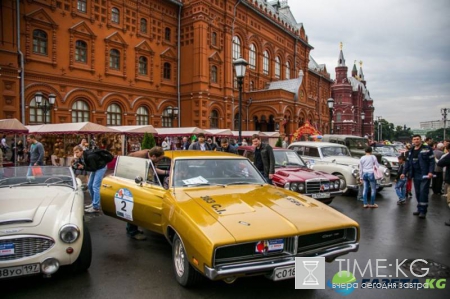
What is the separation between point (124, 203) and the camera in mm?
5312

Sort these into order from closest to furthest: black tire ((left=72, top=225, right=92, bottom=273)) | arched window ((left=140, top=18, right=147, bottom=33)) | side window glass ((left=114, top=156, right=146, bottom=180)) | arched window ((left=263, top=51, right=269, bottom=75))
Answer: black tire ((left=72, top=225, right=92, bottom=273)) → side window glass ((left=114, top=156, right=146, bottom=180)) → arched window ((left=140, top=18, right=147, bottom=33)) → arched window ((left=263, top=51, right=269, bottom=75))

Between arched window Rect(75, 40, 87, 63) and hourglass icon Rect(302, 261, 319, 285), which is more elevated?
arched window Rect(75, 40, 87, 63)

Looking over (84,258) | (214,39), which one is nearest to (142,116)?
(214,39)

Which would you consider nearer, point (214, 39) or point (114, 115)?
point (114, 115)

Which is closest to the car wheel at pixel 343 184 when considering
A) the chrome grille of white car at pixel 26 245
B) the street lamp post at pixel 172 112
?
the chrome grille of white car at pixel 26 245

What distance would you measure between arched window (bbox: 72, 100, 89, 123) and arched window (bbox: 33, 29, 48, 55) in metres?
3.60

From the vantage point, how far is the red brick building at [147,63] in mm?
18281

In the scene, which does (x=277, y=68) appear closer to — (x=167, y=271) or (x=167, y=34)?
(x=167, y=34)

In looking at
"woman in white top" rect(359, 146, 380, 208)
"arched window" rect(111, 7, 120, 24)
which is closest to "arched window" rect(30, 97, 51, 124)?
"arched window" rect(111, 7, 120, 24)

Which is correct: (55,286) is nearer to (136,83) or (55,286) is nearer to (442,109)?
(136,83)

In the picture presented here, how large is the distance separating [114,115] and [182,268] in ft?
68.5

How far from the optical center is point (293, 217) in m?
3.59

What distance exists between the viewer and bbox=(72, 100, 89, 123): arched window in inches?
803

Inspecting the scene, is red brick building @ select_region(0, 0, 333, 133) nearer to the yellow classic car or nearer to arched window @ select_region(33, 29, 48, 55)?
arched window @ select_region(33, 29, 48, 55)
